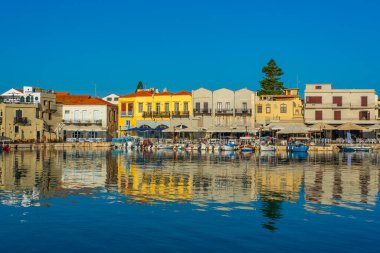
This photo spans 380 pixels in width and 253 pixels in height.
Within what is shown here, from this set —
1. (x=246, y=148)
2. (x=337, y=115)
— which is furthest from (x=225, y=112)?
(x=337, y=115)

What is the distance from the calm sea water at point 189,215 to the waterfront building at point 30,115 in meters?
53.4

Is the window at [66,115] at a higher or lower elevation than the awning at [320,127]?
higher

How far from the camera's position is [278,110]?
7512 cm

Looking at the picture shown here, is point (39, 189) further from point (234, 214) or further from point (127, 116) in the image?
point (127, 116)

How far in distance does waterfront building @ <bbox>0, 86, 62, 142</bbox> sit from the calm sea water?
5336cm

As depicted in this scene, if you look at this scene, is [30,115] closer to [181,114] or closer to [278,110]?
[181,114]

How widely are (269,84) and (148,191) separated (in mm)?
77648

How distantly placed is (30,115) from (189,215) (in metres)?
68.6

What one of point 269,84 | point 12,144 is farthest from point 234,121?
point 12,144

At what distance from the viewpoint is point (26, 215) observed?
17.2 m

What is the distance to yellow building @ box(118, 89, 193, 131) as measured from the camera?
77.8 m

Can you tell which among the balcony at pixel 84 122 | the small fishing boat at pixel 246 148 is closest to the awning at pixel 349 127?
the small fishing boat at pixel 246 148

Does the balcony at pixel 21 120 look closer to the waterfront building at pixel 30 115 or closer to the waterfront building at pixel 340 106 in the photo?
the waterfront building at pixel 30 115

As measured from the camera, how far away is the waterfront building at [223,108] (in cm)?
7556
